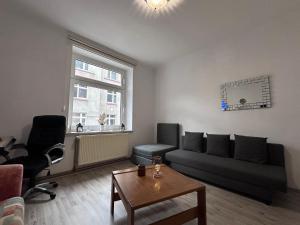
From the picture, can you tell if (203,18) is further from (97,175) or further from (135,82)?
(97,175)

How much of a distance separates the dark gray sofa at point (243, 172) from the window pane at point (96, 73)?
260 centimetres

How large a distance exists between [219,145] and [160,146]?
1.38 metres

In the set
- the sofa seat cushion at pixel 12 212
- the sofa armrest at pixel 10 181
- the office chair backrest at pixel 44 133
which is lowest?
the sofa seat cushion at pixel 12 212

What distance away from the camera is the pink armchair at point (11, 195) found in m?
0.93

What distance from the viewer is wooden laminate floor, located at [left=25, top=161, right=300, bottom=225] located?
1530 millimetres

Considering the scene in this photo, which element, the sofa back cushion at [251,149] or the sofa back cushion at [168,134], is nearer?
the sofa back cushion at [251,149]

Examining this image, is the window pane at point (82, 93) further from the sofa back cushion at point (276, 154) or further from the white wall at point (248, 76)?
the sofa back cushion at point (276, 154)

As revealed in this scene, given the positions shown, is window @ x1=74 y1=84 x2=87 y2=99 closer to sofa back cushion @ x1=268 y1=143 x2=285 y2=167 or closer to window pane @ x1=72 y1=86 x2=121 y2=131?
window pane @ x1=72 y1=86 x2=121 y2=131

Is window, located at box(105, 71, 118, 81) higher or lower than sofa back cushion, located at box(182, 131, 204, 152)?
higher

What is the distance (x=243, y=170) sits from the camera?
1983 mm

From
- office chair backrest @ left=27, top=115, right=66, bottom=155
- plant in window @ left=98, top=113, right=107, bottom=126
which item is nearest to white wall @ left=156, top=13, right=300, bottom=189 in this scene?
plant in window @ left=98, top=113, right=107, bottom=126

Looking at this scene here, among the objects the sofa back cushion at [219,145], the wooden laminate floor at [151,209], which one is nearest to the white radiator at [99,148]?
the wooden laminate floor at [151,209]

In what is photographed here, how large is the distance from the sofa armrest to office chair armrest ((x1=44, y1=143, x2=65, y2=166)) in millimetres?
778

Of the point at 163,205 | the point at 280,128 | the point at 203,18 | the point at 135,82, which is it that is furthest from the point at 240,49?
the point at 163,205
